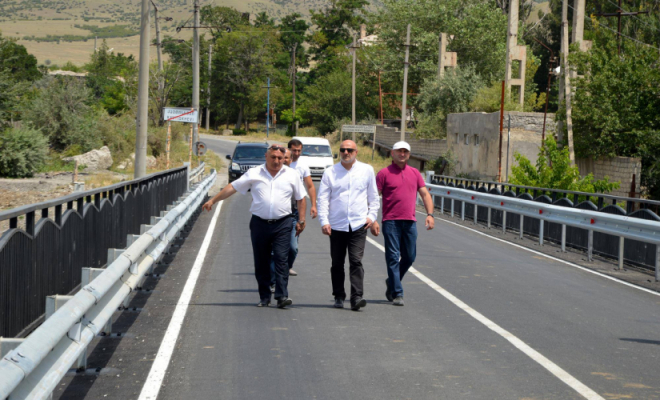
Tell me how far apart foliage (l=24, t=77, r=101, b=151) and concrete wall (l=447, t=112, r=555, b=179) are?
19.9 meters

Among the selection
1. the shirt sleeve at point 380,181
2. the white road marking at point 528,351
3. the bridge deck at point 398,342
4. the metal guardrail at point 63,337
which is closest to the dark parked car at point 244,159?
the bridge deck at point 398,342

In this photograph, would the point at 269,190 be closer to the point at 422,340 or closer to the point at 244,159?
the point at 422,340

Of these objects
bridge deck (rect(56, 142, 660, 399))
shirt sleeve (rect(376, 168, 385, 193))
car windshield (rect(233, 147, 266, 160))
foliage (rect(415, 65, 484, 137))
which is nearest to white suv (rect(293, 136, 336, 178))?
car windshield (rect(233, 147, 266, 160))

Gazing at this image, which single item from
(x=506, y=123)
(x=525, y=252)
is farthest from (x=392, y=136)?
(x=525, y=252)

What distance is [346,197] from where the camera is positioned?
8.74 metres

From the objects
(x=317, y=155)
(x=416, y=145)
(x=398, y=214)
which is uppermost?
(x=416, y=145)

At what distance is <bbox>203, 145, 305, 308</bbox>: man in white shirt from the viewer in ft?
28.5

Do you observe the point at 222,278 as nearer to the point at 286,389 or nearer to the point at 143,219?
the point at 143,219

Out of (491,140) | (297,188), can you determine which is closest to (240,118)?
(491,140)

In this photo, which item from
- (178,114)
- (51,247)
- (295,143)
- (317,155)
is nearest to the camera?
(51,247)

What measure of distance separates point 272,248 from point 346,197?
100 centimetres

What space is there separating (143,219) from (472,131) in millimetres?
30436

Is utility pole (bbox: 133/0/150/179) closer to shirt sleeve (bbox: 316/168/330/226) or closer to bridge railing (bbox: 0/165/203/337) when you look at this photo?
bridge railing (bbox: 0/165/203/337)

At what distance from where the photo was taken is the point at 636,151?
107 feet
